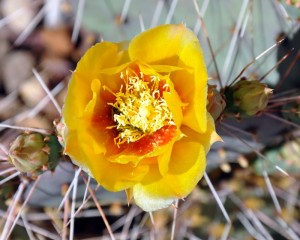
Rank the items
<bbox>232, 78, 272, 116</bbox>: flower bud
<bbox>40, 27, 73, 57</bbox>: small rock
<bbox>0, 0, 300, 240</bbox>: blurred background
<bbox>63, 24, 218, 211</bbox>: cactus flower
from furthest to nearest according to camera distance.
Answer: <bbox>40, 27, 73, 57</bbox>: small rock, <bbox>0, 0, 300, 240</bbox>: blurred background, <bbox>232, 78, 272, 116</bbox>: flower bud, <bbox>63, 24, 218, 211</bbox>: cactus flower

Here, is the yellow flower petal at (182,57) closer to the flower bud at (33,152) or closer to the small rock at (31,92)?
the flower bud at (33,152)

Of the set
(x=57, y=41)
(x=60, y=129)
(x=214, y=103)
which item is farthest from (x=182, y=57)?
(x=57, y=41)

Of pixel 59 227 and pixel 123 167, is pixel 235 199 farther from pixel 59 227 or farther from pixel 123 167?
pixel 123 167

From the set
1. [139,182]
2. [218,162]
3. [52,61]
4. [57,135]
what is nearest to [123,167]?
[139,182]

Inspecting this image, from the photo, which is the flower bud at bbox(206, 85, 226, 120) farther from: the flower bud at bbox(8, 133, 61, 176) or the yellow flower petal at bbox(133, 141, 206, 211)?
the flower bud at bbox(8, 133, 61, 176)

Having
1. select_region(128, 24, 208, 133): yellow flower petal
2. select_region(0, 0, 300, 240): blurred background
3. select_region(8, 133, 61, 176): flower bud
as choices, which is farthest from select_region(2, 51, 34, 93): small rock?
select_region(128, 24, 208, 133): yellow flower petal

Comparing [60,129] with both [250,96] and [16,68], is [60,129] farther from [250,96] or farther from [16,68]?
[16,68]
